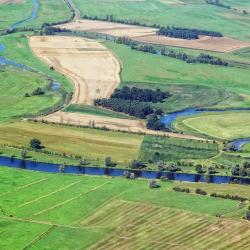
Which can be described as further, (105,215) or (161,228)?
(105,215)

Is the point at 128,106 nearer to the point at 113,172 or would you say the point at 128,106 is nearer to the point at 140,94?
the point at 140,94

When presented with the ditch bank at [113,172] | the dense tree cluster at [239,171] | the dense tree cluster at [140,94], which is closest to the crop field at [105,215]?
the ditch bank at [113,172]

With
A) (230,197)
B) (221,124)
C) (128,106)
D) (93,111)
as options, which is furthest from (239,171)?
(93,111)

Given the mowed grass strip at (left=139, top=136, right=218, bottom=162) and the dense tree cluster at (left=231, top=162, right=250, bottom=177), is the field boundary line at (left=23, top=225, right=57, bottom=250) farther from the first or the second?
the dense tree cluster at (left=231, top=162, right=250, bottom=177)

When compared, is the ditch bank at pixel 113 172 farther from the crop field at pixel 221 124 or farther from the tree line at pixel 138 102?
the tree line at pixel 138 102

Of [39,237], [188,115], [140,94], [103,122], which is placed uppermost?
[140,94]

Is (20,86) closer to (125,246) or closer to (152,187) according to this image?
(152,187)
